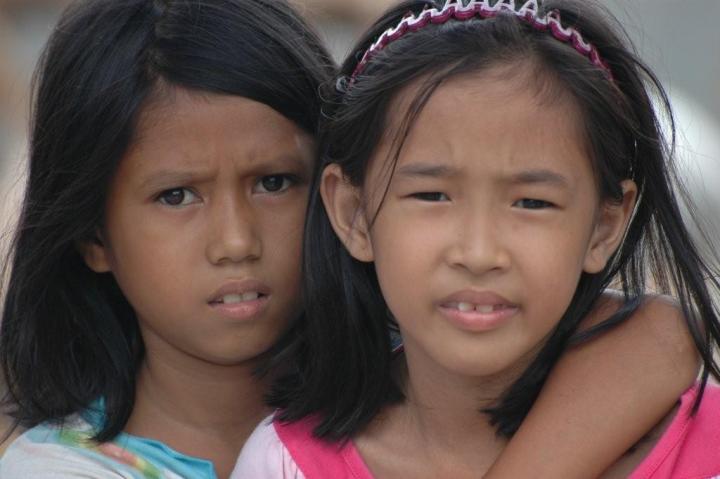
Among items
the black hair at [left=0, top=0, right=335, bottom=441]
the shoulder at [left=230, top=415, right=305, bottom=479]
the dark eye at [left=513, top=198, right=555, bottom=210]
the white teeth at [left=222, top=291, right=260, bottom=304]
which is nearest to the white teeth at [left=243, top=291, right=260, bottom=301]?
the white teeth at [left=222, top=291, right=260, bottom=304]

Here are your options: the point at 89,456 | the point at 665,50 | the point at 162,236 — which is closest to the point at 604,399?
the point at 162,236

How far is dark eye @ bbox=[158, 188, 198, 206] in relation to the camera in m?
2.55

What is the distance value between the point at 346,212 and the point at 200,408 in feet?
2.17

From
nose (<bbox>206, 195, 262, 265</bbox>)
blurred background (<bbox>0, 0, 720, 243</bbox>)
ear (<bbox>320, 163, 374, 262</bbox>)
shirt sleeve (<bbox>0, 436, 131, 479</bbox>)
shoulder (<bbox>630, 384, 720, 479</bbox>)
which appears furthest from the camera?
blurred background (<bbox>0, 0, 720, 243</bbox>)

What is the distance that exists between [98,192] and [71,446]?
515 millimetres

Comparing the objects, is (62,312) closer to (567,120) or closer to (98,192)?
(98,192)

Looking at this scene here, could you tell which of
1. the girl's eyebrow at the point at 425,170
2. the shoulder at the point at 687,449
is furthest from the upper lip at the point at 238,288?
the shoulder at the point at 687,449

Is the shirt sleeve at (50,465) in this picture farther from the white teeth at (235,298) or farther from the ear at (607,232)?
the ear at (607,232)

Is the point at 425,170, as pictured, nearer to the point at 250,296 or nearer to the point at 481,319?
the point at 481,319

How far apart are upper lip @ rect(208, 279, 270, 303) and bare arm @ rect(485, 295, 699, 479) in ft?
1.91

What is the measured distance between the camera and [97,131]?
2.61 metres

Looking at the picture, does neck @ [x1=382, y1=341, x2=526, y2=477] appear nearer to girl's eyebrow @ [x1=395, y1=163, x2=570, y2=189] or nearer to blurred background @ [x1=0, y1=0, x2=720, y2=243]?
girl's eyebrow @ [x1=395, y1=163, x2=570, y2=189]

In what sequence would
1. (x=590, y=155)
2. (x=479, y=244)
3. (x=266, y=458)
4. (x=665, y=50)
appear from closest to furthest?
(x=479, y=244)
(x=590, y=155)
(x=266, y=458)
(x=665, y=50)

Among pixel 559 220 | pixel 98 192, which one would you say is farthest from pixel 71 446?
pixel 559 220
